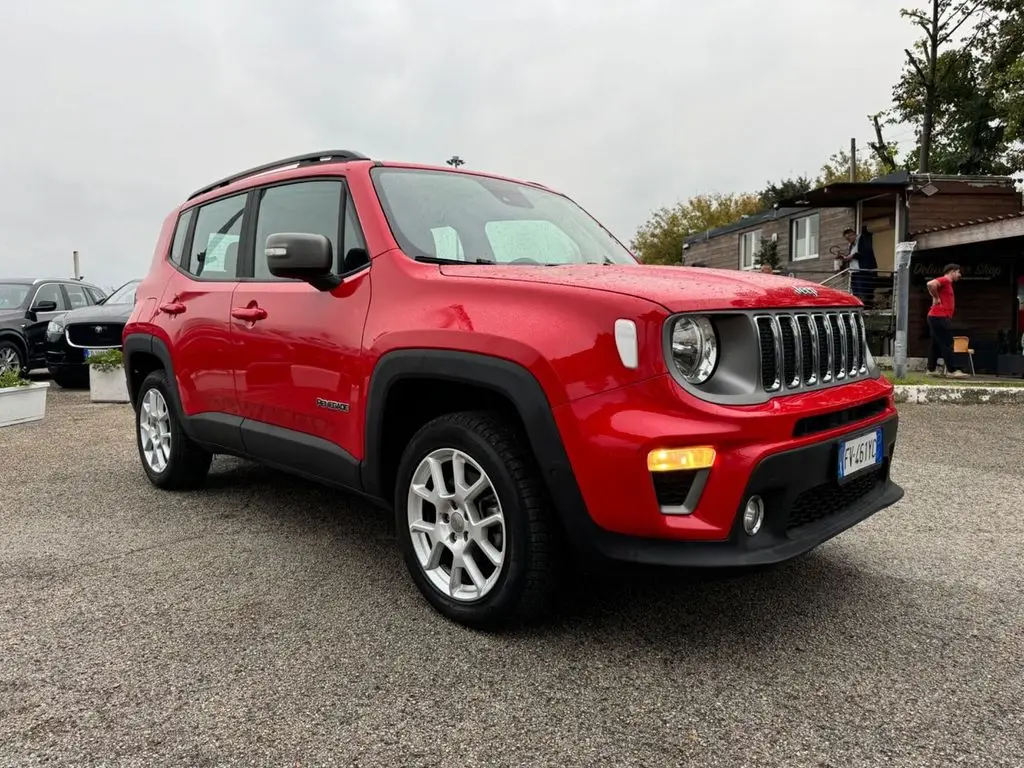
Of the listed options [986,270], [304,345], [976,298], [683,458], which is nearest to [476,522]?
[683,458]

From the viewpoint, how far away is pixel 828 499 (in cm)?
275

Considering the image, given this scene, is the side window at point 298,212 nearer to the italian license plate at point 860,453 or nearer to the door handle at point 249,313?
the door handle at point 249,313

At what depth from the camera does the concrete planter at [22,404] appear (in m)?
7.96

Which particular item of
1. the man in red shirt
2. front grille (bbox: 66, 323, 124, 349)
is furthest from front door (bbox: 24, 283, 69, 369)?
the man in red shirt

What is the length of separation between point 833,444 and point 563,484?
36.7 inches

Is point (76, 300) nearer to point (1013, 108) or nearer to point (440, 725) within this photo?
point (440, 725)

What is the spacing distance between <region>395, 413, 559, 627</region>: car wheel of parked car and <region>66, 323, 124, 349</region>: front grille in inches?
361

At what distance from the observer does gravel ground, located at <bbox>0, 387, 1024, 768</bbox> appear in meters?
2.09

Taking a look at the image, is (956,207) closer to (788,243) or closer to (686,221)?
(788,243)

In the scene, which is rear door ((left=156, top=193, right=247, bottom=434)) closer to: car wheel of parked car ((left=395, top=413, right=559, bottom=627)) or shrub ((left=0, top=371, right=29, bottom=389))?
car wheel of parked car ((left=395, top=413, right=559, bottom=627))

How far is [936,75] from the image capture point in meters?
29.1

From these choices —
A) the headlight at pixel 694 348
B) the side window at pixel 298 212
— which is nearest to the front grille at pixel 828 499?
the headlight at pixel 694 348

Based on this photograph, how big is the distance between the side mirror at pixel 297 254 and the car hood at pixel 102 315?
8.53 meters

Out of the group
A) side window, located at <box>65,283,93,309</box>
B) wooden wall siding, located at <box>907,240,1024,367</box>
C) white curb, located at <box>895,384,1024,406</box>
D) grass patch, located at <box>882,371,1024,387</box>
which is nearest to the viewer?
white curb, located at <box>895,384,1024,406</box>
